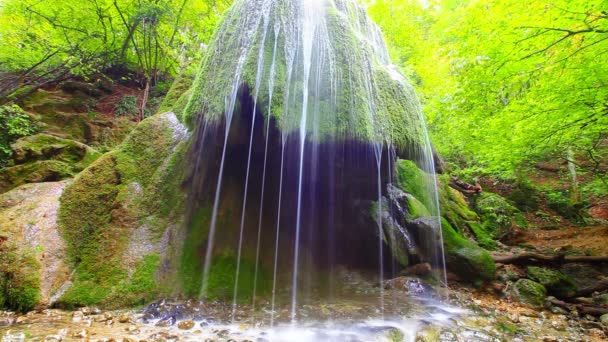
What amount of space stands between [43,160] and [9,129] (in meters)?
1.72

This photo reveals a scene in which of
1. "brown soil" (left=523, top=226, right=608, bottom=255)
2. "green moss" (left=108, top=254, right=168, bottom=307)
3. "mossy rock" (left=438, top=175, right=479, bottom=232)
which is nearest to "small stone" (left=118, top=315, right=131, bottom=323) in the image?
"green moss" (left=108, top=254, right=168, bottom=307)

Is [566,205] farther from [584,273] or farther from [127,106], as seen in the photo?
[127,106]

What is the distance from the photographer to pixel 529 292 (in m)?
5.49

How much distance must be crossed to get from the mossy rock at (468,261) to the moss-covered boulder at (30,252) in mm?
6974

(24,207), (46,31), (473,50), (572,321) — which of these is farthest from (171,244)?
(46,31)

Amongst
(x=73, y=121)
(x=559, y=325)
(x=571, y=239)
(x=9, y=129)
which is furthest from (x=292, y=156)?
(x=571, y=239)

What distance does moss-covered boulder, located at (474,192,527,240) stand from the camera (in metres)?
9.19

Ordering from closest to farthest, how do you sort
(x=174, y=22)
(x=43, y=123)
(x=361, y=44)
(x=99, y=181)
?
1. (x=99, y=181)
2. (x=361, y=44)
3. (x=43, y=123)
4. (x=174, y=22)

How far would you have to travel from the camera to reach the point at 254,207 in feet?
17.6

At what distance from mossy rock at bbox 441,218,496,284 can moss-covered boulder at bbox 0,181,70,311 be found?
22.9 feet

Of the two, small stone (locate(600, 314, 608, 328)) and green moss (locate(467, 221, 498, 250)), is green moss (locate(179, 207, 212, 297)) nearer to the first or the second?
small stone (locate(600, 314, 608, 328))

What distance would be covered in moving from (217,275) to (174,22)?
33.5 ft

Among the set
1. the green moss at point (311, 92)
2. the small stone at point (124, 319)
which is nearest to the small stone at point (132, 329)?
the small stone at point (124, 319)

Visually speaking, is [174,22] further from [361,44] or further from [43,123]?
[361,44]
